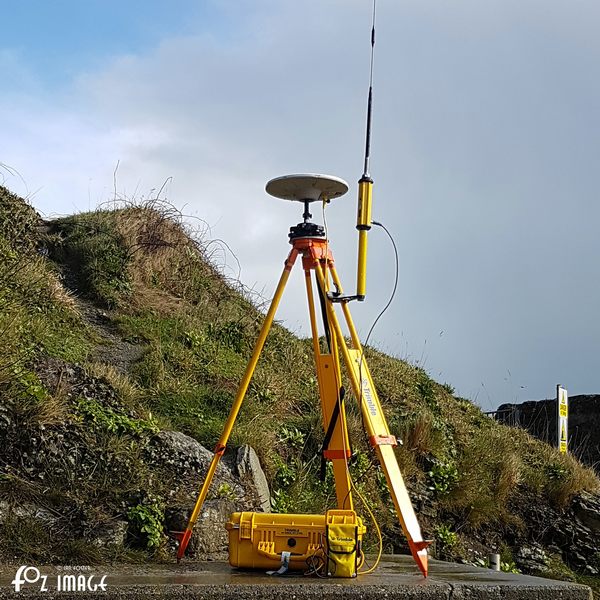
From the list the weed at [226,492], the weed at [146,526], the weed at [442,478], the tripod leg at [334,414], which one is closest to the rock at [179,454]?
the weed at [226,492]

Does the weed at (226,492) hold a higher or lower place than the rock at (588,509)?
higher

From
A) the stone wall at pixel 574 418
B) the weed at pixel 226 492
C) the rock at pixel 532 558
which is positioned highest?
the stone wall at pixel 574 418

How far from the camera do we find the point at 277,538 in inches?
170

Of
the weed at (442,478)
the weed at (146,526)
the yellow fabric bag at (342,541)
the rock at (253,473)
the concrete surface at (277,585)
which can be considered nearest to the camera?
the concrete surface at (277,585)

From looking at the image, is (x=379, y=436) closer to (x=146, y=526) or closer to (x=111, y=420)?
(x=146, y=526)

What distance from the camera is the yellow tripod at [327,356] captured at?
454 centimetres

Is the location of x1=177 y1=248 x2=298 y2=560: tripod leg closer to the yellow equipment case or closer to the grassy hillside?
the yellow equipment case

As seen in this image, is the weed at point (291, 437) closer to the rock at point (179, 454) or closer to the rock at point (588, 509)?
the rock at point (179, 454)

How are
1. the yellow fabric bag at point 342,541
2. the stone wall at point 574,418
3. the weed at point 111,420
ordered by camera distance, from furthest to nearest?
the stone wall at point 574,418 < the weed at point 111,420 < the yellow fabric bag at point 342,541

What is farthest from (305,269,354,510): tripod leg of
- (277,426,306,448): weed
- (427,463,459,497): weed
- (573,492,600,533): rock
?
(573,492,600,533): rock

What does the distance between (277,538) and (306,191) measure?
1.97 m

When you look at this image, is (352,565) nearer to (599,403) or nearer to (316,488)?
(316,488)

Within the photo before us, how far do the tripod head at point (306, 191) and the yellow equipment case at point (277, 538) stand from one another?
163 centimetres

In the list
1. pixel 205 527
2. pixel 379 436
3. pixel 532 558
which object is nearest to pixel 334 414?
pixel 379 436
